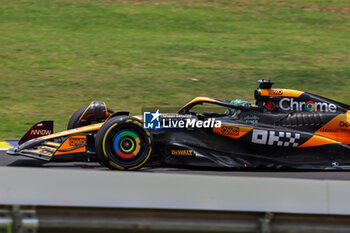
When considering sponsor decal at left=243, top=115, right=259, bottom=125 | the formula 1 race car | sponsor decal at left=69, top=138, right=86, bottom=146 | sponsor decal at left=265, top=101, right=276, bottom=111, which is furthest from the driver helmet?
sponsor decal at left=69, top=138, right=86, bottom=146

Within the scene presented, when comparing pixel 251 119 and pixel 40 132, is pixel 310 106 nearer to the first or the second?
pixel 251 119

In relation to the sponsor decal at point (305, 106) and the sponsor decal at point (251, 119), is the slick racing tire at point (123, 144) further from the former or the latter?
the sponsor decal at point (305, 106)

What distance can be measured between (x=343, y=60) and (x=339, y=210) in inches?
463

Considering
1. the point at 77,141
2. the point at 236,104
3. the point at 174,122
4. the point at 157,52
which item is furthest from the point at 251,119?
the point at 157,52

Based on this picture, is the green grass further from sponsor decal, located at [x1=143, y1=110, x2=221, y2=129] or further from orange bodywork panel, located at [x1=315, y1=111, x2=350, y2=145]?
orange bodywork panel, located at [x1=315, y1=111, x2=350, y2=145]

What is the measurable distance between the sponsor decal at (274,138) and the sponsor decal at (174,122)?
0.50 metres

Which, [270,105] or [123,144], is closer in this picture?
[123,144]

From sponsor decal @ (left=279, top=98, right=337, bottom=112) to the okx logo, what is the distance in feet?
5.65

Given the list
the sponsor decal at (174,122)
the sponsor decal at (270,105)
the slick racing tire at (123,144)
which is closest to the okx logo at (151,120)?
the sponsor decal at (174,122)

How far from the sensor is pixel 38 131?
24.3 ft

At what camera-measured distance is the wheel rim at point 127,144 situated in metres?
6.75

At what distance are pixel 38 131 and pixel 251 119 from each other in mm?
2787

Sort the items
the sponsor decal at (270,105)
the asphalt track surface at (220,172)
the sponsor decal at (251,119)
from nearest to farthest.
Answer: the asphalt track surface at (220,172) → the sponsor decal at (251,119) → the sponsor decal at (270,105)

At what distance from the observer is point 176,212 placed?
4.11 meters
